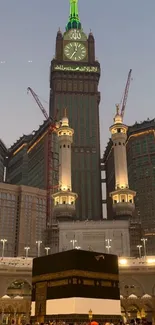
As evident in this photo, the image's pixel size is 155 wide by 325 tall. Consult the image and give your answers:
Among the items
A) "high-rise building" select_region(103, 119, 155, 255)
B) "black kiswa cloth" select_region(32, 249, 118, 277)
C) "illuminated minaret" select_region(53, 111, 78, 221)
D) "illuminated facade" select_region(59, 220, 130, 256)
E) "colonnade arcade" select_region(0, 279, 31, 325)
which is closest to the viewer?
"black kiswa cloth" select_region(32, 249, 118, 277)

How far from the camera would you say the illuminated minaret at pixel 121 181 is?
82938 mm

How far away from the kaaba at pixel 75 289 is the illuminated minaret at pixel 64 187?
44.9 meters

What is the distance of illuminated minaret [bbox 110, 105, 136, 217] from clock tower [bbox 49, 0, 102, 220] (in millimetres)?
29223

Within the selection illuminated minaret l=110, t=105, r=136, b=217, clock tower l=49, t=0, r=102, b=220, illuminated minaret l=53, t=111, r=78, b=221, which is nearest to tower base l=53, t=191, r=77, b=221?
illuminated minaret l=53, t=111, r=78, b=221

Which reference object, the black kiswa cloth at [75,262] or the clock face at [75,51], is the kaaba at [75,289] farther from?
the clock face at [75,51]

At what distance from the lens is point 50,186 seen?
11744 centimetres

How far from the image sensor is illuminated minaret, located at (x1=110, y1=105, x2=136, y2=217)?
272 ft

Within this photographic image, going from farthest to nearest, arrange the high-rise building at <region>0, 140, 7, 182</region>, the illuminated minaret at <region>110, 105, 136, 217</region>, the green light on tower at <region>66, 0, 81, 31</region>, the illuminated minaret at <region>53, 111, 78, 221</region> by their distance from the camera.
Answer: the high-rise building at <region>0, 140, 7, 182</region>, the green light on tower at <region>66, 0, 81, 31</region>, the illuminated minaret at <region>110, 105, 136, 217</region>, the illuminated minaret at <region>53, 111, 78, 221</region>

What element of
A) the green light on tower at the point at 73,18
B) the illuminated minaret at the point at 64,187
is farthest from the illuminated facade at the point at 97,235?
the green light on tower at the point at 73,18

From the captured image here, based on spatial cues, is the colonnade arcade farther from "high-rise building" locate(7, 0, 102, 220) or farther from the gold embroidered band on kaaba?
"high-rise building" locate(7, 0, 102, 220)

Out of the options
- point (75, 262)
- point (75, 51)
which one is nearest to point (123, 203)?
point (75, 262)

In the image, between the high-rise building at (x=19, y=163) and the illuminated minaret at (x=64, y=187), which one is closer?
the illuminated minaret at (x=64, y=187)

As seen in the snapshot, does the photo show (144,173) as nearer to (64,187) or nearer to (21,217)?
(64,187)

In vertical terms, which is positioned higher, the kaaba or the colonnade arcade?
the kaaba
